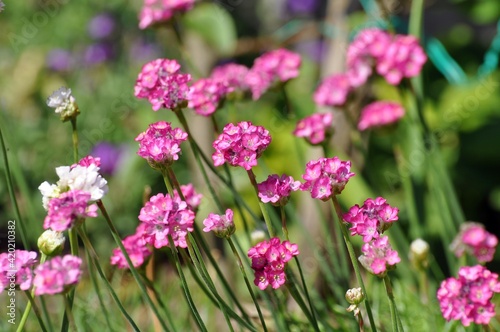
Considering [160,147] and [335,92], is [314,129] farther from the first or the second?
[160,147]

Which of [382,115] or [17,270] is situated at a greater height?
[17,270]

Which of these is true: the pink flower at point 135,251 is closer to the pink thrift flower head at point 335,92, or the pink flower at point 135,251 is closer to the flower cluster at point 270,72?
the flower cluster at point 270,72

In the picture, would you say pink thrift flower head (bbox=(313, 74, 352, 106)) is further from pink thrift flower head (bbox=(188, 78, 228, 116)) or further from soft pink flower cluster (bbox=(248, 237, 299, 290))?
soft pink flower cluster (bbox=(248, 237, 299, 290))

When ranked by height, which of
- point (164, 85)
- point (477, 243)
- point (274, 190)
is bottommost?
point (477, 243)

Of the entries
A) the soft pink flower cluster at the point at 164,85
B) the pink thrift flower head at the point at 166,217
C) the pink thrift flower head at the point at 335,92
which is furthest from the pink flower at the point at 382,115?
the pink thrift flower head at the point at 166,217

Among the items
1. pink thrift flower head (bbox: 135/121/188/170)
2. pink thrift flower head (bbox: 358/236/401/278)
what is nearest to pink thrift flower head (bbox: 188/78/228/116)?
pink thrift flower head (bbox: 135/121/188/170)

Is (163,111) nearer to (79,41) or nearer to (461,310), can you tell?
(79,41)

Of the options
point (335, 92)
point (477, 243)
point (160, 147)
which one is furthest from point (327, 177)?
point (335, 92)
